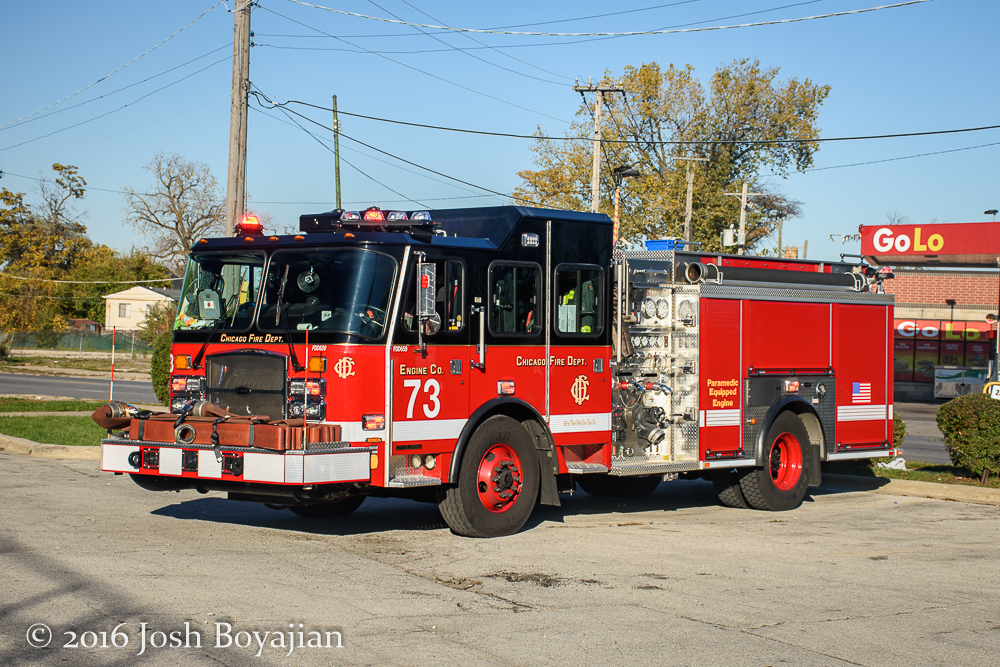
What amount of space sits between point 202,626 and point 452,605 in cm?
162

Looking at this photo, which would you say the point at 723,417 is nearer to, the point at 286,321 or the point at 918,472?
the point at 918,472

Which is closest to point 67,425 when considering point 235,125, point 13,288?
point 235,125

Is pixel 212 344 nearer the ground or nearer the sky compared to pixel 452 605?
nearer the sky

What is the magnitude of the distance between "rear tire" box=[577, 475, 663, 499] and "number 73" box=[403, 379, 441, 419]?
3841 mm

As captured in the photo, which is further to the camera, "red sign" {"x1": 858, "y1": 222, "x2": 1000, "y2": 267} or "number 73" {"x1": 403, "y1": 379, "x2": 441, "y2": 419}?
"red sign" {"x1": 858, "y1": 222, "x2": 1000, "y2": 267}

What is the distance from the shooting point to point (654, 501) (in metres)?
12.6

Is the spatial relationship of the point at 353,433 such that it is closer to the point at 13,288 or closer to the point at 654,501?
the point at 654,501

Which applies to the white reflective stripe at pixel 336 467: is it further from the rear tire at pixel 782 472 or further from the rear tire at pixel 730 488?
the rear tire at pixel 782 472

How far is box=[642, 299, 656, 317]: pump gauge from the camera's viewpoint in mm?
11328

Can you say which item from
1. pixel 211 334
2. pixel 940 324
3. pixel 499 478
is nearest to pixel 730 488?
pixel 499 478

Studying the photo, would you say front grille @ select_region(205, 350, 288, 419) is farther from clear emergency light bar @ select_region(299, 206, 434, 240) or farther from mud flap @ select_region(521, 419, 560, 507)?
mud flap @ select_region(521, 419, 560, 507)

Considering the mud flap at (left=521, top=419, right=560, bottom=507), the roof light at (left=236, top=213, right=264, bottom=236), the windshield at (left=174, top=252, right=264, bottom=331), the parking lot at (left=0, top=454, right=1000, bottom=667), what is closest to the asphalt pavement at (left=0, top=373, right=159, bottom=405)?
the windshield at (left=174, top=252, right=264, bottom=331)

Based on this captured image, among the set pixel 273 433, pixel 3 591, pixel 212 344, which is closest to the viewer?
pixel 3 591

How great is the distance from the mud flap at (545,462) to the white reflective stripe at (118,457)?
3.59 metres
